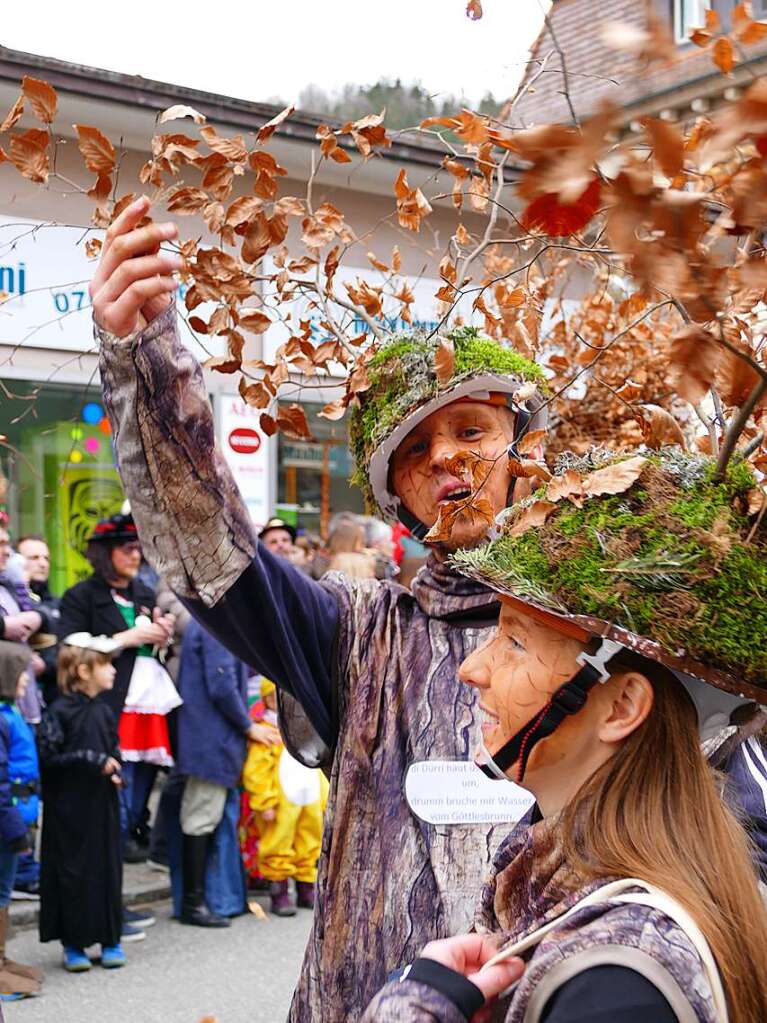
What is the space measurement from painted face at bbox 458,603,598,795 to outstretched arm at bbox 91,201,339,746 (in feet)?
1.49

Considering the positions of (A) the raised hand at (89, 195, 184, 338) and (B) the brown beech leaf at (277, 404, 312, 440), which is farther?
(B) the brown beech leaf at (277, 404, 312, 440)

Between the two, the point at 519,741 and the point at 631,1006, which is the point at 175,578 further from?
the point at 631,1006

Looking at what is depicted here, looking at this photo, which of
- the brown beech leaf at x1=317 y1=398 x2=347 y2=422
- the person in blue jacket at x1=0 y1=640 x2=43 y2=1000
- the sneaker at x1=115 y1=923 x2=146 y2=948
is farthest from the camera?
the sneaker at x1=115 y1=923 x2=146 y2=948

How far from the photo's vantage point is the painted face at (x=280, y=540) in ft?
26.6

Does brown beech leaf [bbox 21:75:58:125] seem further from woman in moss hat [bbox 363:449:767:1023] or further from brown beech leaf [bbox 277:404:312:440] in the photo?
woman in moss hat [bbox 363:449:767:1023]

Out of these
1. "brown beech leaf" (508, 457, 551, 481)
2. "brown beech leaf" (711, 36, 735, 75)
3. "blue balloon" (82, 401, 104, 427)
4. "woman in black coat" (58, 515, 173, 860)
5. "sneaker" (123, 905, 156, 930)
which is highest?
"blue balloon" (82, 401, 104, 427)

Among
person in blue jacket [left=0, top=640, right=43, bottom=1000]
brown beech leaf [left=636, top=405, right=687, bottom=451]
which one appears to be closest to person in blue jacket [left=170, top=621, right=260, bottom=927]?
person in blue jacket [left=0, top=640, right=43, bottom=1000]

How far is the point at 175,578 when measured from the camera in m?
1.95

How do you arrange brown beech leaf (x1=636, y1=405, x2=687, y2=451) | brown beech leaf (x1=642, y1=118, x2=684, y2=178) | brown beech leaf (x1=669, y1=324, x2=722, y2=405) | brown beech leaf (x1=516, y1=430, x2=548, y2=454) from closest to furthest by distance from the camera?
brown beech leaf (x1=642, y1=118, x2=684, y2=178) → brown beech leaf (x1=669, y1=324, x2=722, y2=405) → brown beech leaf (x1=516, y1=430, x2=548, y2=454) → brown beech leaf (x1=636, y1=405, x2=687, y2=451)

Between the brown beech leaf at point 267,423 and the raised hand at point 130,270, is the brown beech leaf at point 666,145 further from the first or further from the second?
the brown beech leaf at point 267,423

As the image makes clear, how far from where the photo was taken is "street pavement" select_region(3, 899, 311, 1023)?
18.2 feet

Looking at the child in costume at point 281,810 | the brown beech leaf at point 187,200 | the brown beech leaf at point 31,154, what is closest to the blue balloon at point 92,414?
the child in costume at point 281,810

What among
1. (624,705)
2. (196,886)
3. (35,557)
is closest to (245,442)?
(624,705)

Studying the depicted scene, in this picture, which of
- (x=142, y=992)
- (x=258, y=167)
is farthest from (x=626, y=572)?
(x=142, y=992)
